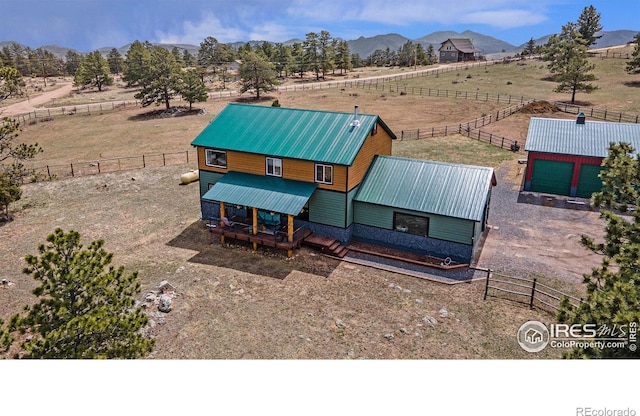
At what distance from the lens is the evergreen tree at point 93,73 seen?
95.6 metres

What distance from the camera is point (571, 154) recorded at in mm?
28938

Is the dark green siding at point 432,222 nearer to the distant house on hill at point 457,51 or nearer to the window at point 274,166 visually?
the window at point 274,166

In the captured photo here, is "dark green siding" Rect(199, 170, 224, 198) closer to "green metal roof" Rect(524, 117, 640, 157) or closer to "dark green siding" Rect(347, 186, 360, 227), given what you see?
"dark green siding" Rect(347, 186, 360, 227)

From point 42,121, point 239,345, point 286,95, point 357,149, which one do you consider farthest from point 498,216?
point 42,121

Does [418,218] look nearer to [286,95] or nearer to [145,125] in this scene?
[145,125]

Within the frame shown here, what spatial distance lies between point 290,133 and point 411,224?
26.0ft

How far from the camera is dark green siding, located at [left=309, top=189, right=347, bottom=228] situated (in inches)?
866

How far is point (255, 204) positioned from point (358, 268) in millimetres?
5859

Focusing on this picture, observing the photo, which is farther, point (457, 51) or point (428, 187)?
point (457, 51)

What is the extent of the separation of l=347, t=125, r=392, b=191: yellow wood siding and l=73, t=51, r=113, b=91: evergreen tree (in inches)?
3602

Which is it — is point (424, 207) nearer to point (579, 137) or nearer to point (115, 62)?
point (579, 137)

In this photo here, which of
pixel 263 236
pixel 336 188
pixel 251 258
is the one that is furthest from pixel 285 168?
pixel 251 258

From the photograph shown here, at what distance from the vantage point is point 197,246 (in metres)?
22.6

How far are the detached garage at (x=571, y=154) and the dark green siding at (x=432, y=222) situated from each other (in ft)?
41.9
